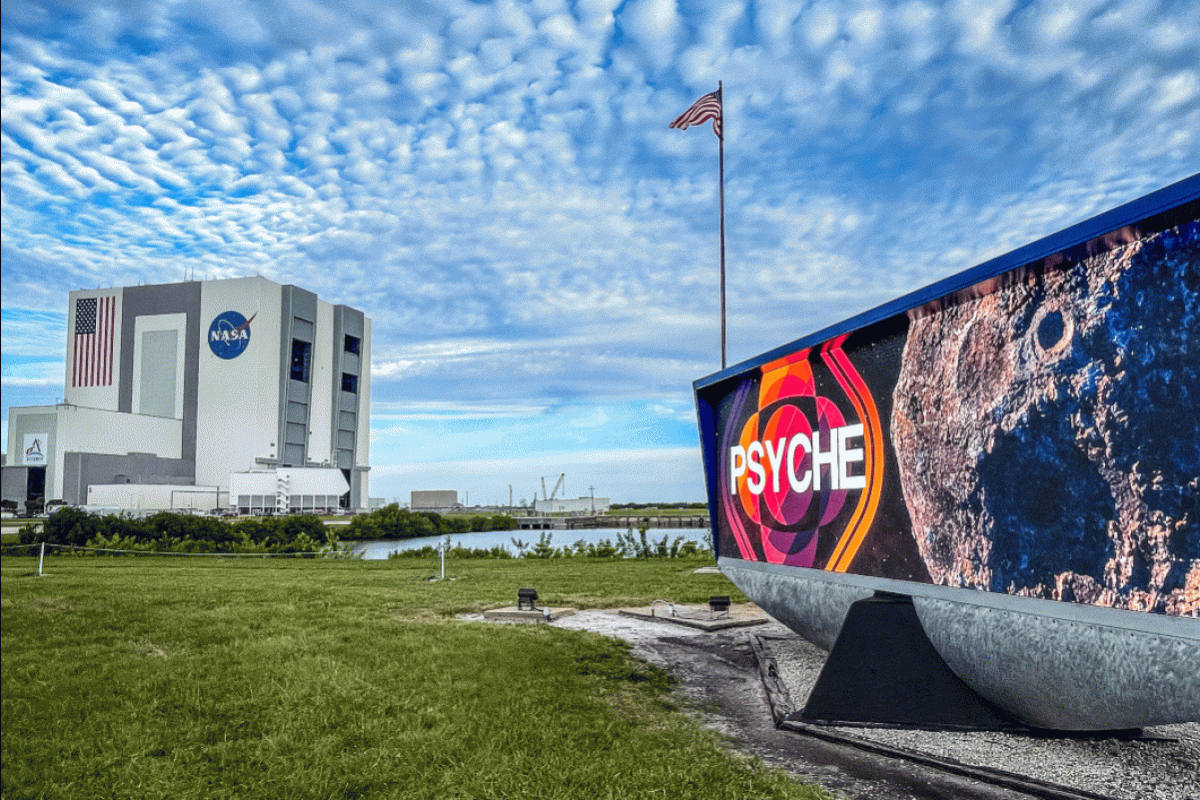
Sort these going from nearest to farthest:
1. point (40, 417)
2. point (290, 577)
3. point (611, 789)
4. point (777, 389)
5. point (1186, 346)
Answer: point (1186, 346) → point (611, 789) → point (777, 389) → point (290, 577) → point (40, 417)

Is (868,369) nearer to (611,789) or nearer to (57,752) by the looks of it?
(611,789)

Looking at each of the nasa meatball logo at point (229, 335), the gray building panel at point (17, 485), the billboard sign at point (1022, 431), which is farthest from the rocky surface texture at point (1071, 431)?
the nasa meatball logo at point (229, 335)

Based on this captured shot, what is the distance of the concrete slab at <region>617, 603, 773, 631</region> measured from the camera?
10.9 m

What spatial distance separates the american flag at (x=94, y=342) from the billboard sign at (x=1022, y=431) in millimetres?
67612

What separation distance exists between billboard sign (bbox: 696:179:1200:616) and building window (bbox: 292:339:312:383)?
199ft

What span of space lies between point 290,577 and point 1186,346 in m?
16.5

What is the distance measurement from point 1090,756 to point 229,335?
63.0 m

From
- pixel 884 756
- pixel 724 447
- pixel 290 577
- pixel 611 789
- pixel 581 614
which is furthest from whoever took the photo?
pixel 290 577

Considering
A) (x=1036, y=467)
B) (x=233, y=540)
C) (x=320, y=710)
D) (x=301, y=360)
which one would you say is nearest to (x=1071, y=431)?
(x=1036, y=467)

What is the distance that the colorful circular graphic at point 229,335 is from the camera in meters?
59.6

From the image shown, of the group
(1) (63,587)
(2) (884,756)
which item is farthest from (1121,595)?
(1) (63,587)

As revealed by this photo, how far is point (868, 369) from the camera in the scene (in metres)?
6.57

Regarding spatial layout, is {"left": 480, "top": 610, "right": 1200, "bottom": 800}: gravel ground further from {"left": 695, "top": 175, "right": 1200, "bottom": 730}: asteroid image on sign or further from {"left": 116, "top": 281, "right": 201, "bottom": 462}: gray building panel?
{"left": 116, "top": 281, "right": 201, "bottom": 462}: gray building panel

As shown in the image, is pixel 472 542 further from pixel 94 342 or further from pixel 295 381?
pixel 94 342
